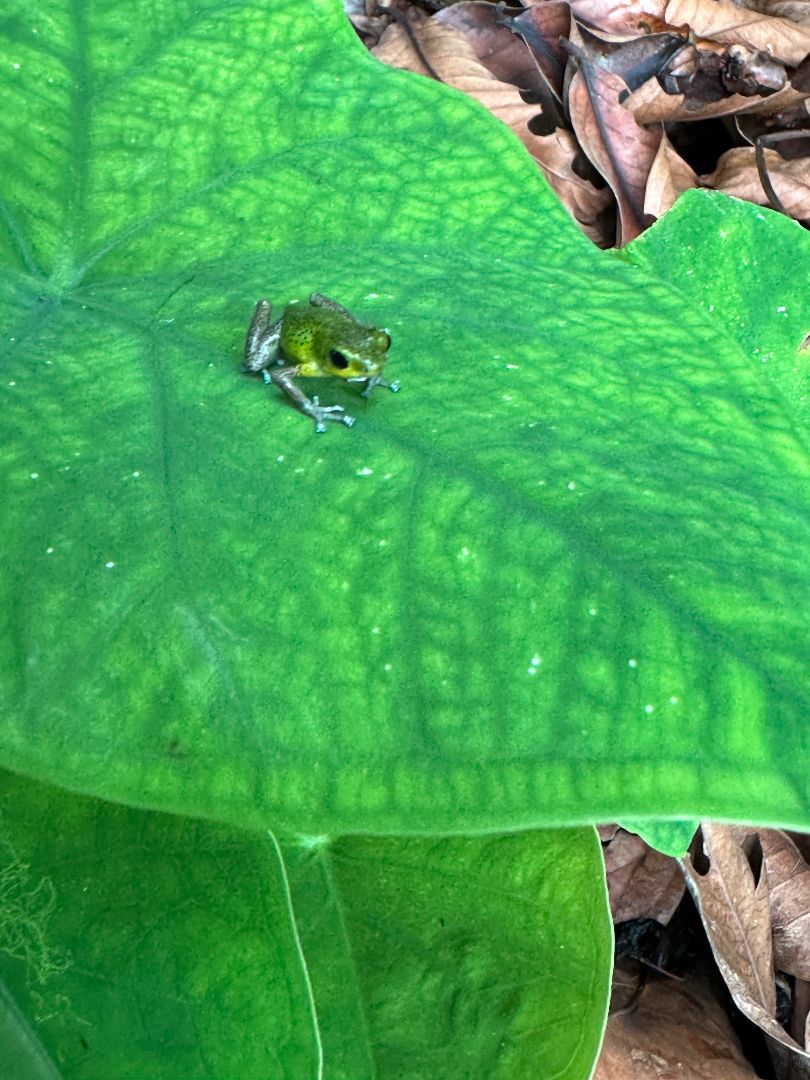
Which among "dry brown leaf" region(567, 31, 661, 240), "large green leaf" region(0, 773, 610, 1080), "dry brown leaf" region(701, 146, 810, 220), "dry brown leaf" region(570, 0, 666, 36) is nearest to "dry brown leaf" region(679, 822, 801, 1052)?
"large green leaf" region(0, 773, 610, 1080)

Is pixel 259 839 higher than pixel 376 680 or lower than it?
lower

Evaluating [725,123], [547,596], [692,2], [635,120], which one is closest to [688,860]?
[547,596]

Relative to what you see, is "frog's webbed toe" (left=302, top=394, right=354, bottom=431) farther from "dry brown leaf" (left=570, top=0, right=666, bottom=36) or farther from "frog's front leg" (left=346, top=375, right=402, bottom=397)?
"dry brown leaf" (left=570, top=0, right=666, bottom=36)

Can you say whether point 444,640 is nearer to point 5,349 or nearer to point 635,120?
point 5,349

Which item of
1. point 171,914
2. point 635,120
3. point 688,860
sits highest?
point 635,120

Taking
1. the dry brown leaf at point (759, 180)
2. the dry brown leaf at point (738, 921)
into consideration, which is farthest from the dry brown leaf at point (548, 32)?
the dry brown leaf at point (738, 921)

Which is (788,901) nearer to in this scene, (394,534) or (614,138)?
(394,534)

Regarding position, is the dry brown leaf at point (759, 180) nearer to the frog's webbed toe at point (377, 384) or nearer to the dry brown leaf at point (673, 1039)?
the dry brown leaf at point (673, 1039)
